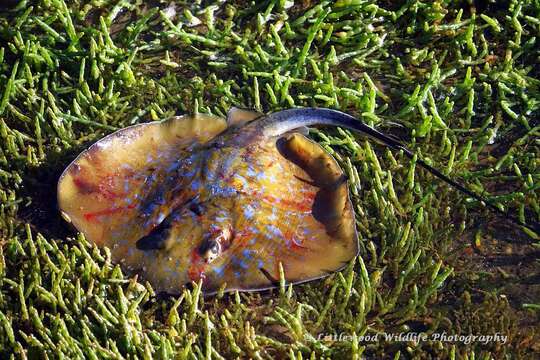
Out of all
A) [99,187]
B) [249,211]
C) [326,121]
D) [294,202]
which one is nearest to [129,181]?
[99,187]

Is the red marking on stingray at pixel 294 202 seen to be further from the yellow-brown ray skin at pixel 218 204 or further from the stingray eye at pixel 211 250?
the stingray eye at pixel 211 250

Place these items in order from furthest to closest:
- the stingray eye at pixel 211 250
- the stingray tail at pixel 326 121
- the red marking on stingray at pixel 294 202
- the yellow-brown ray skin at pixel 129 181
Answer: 1. the stingray tail at pixel 326 121
2. the red marking on stingray at pixel 294 202
3. the yellow-brown ray skin at pixel 129 181
4. the stingray eye at pixel 211 250

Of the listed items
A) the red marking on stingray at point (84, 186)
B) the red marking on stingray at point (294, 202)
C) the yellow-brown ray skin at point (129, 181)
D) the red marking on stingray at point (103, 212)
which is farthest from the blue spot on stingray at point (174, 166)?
the red marking on stingray at point (294, 202)

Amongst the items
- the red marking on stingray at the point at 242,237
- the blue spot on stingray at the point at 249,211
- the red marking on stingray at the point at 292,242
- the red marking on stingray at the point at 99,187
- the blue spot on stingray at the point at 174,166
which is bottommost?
the red marking on stingray at the point at 292,242

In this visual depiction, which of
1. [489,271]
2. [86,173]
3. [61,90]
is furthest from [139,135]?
[489,271]

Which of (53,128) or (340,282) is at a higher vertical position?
(53,128)

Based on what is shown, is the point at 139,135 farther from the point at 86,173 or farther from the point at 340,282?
the point at 340,282

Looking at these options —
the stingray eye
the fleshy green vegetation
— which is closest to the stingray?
the stingray eye
